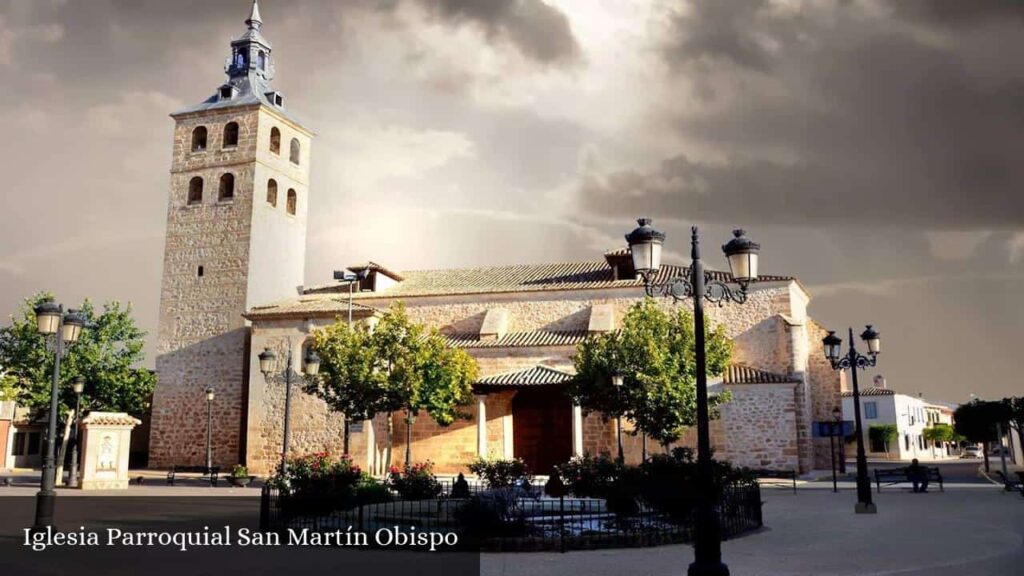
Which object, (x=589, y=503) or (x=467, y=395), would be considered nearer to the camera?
(x=589, y=503)

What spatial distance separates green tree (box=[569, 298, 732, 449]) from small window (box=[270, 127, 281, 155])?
63.0ft

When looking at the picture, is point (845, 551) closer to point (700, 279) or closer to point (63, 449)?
point (700, 279)

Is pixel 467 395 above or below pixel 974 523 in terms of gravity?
above

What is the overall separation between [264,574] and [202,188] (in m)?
31.3

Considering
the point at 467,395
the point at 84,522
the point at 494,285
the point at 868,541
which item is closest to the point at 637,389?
the point at 467,395

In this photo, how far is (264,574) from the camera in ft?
27.3

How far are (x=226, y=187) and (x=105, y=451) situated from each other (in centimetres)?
1546

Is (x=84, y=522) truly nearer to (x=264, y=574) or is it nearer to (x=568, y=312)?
(x=264, y=574)

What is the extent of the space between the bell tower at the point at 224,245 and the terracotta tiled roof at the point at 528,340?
9614 mm

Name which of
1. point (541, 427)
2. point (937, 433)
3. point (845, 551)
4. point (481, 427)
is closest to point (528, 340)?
point (541, 427)

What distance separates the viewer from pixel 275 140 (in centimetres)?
3706

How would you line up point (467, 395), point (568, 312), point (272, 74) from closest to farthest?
point (467, 395), point (568, 312), point (272, 74)

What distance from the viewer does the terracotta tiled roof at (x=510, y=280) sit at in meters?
33.5

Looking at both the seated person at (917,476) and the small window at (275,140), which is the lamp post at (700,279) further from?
the small window at (275,140)
